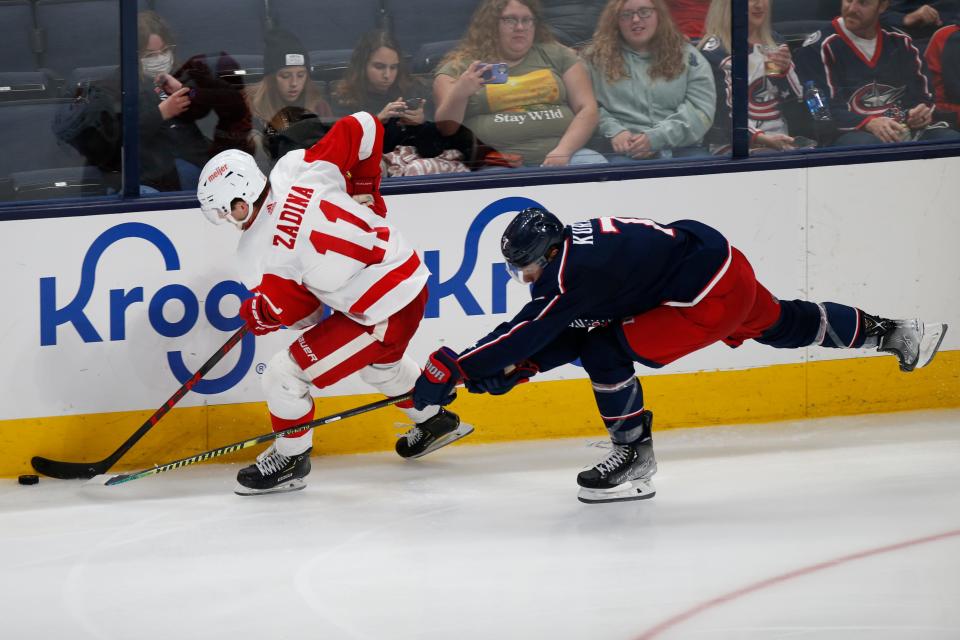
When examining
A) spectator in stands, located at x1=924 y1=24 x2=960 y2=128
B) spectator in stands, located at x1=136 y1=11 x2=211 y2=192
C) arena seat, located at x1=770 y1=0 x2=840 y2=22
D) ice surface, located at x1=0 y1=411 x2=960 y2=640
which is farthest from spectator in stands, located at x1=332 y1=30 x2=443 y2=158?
spectator in stands, located at x1=924 y1=24 x2=960 y2=128

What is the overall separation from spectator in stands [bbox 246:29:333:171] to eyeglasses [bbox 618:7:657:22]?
41.7 inches

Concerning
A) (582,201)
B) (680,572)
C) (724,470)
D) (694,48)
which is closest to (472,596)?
(680,572)

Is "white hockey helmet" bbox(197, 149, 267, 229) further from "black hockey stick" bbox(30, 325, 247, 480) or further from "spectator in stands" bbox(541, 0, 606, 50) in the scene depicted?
"spectator in stands" bbox(541, 0, 606, 50)

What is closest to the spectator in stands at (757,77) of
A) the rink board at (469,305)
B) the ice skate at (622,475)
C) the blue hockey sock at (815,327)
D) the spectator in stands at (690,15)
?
the spectator in stands at (690,15)

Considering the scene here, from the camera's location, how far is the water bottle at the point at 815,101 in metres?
4.70

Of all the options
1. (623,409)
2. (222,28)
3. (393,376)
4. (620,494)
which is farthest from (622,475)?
(222,28)

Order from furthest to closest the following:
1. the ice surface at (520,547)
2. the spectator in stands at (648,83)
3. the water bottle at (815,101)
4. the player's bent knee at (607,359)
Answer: the water bottle at (815,101) → the spectator in stands at (648,83) → the player's bent knee at (607,359) → the ice surface at (520,547)

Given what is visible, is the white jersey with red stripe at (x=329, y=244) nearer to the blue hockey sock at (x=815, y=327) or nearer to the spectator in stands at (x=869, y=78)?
the blue hockey sock at (x=815, y=327)

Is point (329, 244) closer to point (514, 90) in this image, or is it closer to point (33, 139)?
point (514, 90)

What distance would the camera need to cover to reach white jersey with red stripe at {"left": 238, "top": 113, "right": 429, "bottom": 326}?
387 cm

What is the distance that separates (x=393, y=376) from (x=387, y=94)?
3.23 feet

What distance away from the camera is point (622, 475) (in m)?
3.88

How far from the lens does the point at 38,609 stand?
3.16 meters

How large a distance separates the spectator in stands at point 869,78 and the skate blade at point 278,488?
2223 mm
